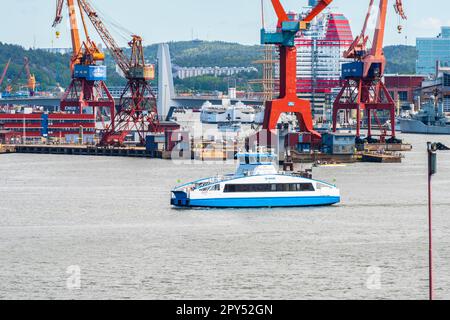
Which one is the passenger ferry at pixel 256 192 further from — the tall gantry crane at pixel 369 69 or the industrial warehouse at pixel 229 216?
the tall gantry crane at pixel 369 69

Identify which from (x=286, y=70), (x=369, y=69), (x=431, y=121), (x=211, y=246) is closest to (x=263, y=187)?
(x=211, y=246)

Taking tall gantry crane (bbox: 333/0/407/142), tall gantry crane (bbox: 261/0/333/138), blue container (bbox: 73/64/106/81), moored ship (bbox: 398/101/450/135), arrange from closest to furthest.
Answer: tall gantry crane (bbox: 261/0/333/138)
tall gantry crane (bbox: 333/0/407/142)
blue container (bbox: 73/64/106/81)
moored ship (bbox: 398/101/450/135)

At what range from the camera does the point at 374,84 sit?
A: 9912 cm

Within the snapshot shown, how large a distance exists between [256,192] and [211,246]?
33.5 feet

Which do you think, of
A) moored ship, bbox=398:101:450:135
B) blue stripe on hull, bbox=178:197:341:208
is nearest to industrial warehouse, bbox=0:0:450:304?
blue stripe on hull, bbox=178:197:341:208

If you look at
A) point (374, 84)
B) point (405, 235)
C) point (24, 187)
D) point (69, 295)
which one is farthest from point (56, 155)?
point (69, 295)

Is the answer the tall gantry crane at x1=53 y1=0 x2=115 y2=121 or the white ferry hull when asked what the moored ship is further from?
the white ferry hull

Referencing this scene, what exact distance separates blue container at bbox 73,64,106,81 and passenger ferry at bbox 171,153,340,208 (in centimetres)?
5565

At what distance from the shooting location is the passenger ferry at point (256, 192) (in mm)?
48281

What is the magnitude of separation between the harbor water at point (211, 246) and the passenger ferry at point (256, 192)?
2.16 feet

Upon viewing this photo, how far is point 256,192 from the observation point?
48.3 metres

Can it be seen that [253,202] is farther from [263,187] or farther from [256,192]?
[263,187]

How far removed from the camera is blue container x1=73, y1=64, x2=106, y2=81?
4075 inches
